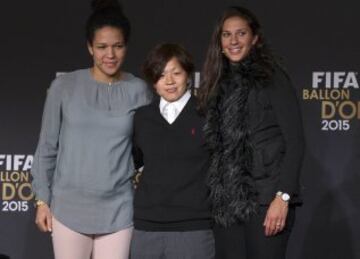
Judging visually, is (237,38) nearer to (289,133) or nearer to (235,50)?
(235,50)

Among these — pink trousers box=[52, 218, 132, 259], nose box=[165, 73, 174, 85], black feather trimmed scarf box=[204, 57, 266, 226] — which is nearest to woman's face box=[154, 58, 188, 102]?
nose box=[165, 73, 174, 85]

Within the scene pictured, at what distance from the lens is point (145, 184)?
2.17 meters

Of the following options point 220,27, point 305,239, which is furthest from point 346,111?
point 220,27

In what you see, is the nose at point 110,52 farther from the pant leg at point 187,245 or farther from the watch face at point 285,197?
the watch face at point 285,197

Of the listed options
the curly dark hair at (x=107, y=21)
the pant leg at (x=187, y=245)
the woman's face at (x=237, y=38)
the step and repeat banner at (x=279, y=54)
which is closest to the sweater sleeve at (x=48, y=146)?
the curly dark hair at (x=107, y=21)

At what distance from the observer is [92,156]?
7.32 ft

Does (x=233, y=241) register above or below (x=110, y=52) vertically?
below

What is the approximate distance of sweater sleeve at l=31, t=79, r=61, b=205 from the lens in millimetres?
2297

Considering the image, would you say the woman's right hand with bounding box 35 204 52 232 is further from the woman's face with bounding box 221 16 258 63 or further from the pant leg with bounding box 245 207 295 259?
the woman's face with bounding box 221 16 258 63

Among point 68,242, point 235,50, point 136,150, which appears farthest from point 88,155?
point 235,50

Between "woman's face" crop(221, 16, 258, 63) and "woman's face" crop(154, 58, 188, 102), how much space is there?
184 millimetres

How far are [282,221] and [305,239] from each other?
4.35ft

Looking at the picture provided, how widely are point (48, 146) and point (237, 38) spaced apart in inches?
27.8

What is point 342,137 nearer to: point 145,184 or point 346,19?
point 346,19
